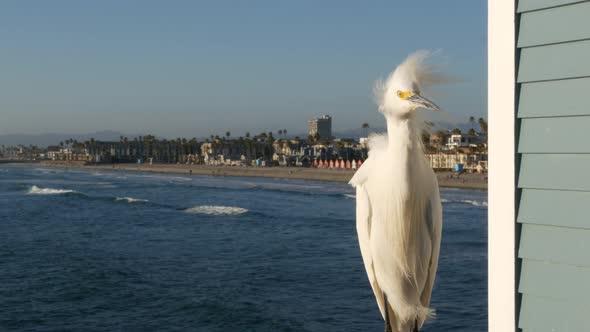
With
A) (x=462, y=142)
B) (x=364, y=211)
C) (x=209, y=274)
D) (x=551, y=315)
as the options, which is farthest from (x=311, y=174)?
(x=551, y=315)

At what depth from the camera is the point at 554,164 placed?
1911 mm

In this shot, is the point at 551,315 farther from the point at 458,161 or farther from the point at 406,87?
the point at 458,161

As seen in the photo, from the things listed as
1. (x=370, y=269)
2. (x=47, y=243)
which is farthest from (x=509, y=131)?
(x=47, y=243)

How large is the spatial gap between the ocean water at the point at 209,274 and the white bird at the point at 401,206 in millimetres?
9648

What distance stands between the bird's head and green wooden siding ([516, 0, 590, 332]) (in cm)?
28

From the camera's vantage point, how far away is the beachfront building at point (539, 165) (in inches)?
73.3

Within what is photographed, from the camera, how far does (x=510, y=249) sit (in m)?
2.01

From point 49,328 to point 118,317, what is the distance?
1.28 m

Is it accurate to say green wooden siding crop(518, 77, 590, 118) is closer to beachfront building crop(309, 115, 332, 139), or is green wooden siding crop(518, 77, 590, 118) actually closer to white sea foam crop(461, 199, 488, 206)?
white sea foam crop(461, 199, 488, 206)

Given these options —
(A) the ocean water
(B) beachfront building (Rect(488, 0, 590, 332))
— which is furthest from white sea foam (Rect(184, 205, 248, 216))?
(B) beachfront building (Rect(488, 0, 590, 332))

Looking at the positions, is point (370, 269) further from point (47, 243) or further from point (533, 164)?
point (47, 243)

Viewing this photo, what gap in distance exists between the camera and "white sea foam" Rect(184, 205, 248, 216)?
33125 millimetres

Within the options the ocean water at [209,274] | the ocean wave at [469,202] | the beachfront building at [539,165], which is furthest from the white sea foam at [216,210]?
the beachfront building at [539,165]

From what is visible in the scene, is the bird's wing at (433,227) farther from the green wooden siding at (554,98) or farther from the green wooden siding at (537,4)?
the green wooden siding at (537,4)
